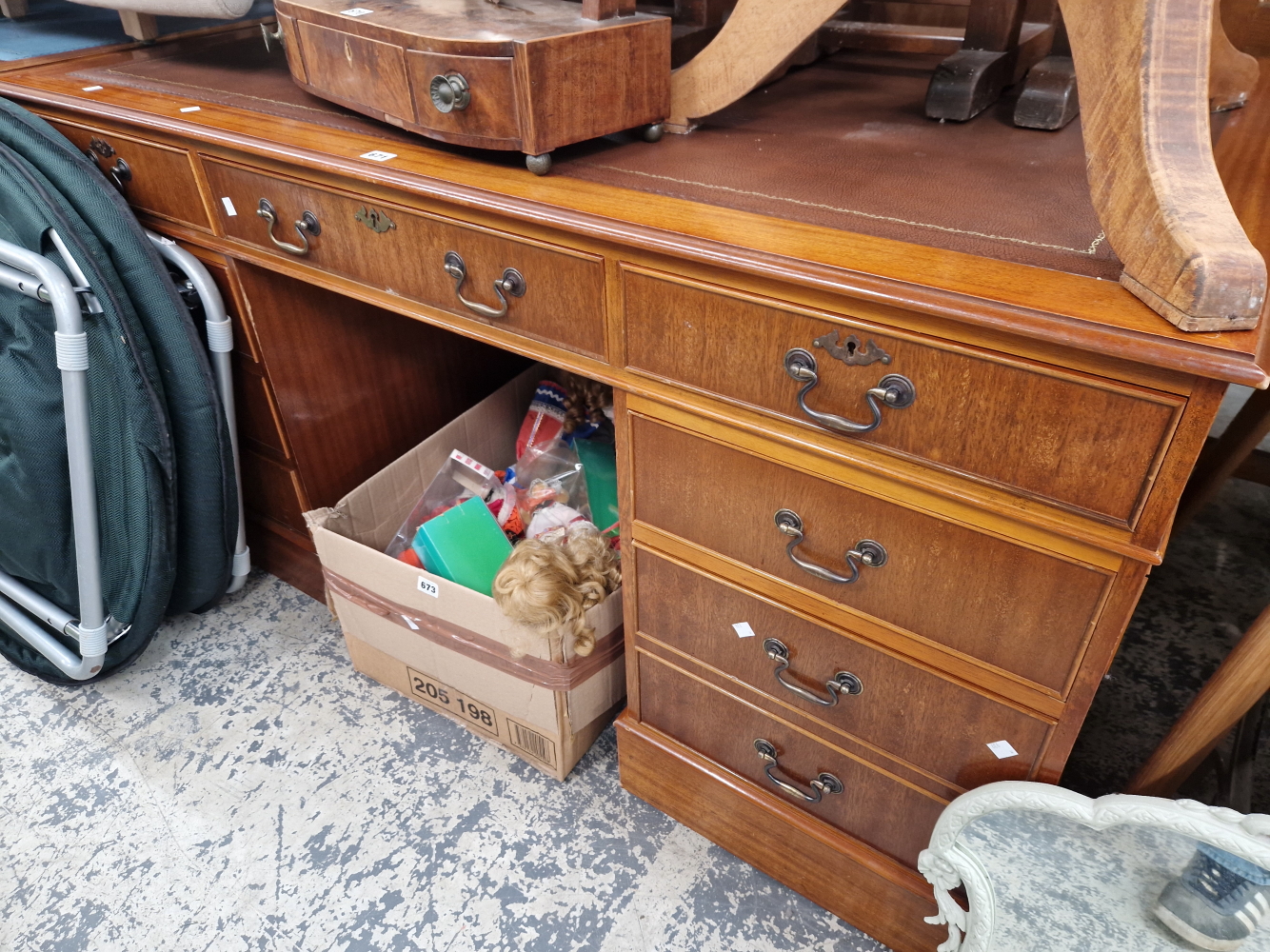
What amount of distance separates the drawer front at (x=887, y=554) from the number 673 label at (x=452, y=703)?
566 millimetres

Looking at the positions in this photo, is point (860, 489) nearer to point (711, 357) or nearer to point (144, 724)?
point (711, 357)

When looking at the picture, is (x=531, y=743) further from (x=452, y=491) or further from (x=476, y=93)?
(x=476, y=93)

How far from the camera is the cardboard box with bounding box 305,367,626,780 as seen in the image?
3.85 feet

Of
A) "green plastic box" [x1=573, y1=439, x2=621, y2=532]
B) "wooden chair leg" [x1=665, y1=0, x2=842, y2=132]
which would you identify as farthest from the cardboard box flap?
"wooden chair leg" [x1=665, y1=0, x2=842, y2=132]

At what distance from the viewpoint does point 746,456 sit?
0.83 m

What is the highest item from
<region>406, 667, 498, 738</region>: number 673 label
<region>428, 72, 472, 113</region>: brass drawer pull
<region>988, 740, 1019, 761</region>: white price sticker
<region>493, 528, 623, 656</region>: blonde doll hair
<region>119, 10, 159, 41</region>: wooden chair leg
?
<region>428, 72, 472, 113</region>: brass drawer pull

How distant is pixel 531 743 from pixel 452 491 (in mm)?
461

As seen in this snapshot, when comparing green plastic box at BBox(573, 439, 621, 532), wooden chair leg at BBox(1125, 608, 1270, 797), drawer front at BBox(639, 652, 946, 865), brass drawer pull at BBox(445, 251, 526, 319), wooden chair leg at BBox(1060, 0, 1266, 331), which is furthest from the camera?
green plastic box at BBox(573, 439, 621, 532)

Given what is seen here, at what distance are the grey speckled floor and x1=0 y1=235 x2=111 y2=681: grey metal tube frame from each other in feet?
0.43

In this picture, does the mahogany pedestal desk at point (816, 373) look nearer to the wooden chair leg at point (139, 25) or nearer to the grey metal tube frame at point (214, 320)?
the grey metal tube frame at point (214, 320)

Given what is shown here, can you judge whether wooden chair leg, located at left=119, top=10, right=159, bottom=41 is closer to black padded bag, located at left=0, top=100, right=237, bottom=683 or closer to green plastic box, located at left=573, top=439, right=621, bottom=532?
black padded bag, located at left=0, top=100, right=237, bottom=683

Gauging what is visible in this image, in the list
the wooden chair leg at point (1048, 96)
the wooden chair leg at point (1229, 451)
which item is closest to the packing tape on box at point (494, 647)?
the wooden chair leg at point (1048, 96)

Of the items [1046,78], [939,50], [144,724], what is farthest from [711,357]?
[144,724]

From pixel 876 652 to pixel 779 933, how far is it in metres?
0.52
